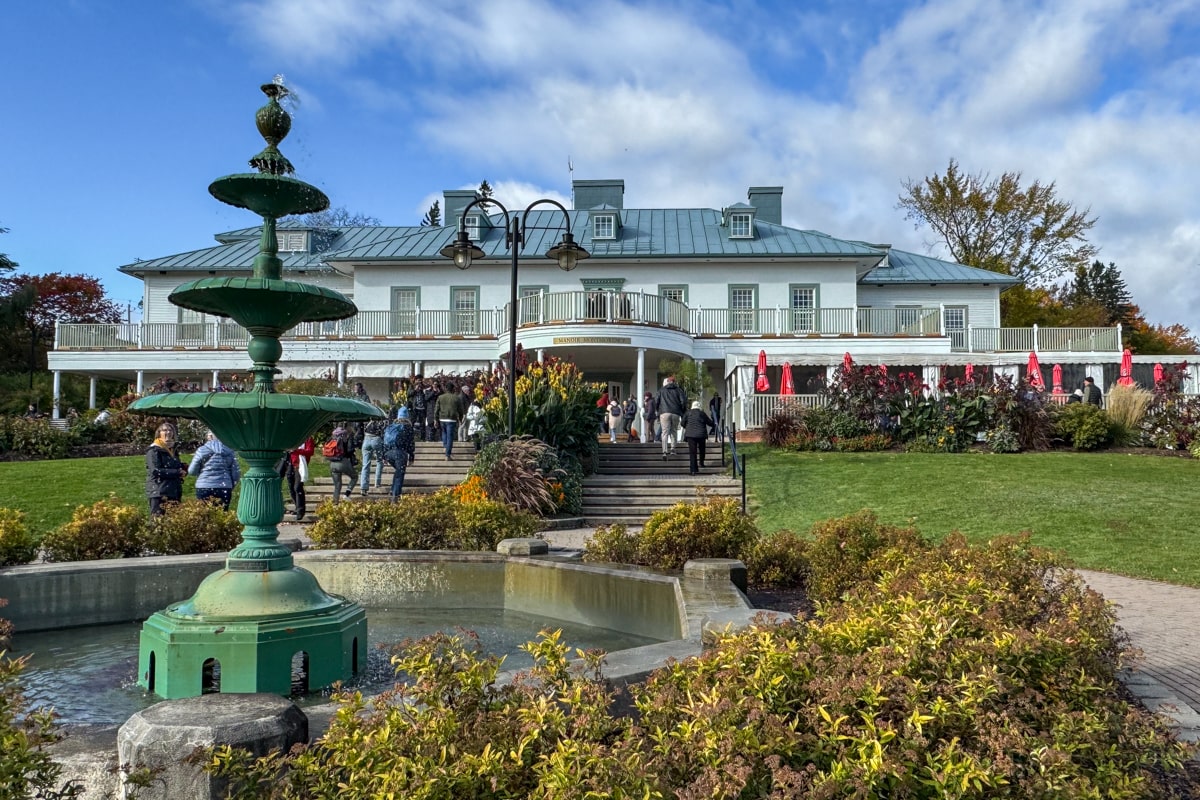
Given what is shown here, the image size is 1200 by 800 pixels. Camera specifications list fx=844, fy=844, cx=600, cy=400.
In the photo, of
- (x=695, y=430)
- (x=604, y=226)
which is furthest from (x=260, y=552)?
(x=604, y=226)

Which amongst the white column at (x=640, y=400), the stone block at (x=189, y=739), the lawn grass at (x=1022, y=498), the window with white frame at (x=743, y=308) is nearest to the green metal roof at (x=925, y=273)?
the window with white frame at (x=743, y=308)

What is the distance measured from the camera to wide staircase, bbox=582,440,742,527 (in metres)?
15.9

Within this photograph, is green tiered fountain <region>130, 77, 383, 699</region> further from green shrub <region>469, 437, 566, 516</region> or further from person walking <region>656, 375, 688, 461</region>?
person walking <region>656, 375, 688, 461</region>

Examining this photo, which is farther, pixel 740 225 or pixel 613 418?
pixel 740 225

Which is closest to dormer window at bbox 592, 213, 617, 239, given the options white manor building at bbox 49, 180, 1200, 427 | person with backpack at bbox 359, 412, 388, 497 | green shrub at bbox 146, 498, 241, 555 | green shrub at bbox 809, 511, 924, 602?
white manor building at bbox 49, 180, 1200, 427

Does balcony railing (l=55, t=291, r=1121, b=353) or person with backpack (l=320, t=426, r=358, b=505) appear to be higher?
balcony railing (l=55, t=291, r=1121, b=353)

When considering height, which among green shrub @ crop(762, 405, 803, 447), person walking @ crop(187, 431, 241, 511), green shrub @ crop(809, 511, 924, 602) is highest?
green shrub @ crop(762, 405, 803, 447)

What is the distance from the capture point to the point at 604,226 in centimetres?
3634

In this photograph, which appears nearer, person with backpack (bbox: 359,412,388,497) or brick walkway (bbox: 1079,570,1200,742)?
brick walkway (bbox: 1079,570,1200,742)

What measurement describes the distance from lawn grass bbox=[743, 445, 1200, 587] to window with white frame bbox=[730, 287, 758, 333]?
12197mm

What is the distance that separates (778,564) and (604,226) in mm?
29828

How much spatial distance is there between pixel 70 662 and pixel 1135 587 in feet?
33.5

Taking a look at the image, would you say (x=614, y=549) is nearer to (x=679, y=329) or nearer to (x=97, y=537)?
(x=97, y=537)

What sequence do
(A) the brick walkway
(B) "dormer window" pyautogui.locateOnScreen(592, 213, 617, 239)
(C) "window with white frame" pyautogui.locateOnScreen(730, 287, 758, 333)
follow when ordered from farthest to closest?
(B) "dormer window" pyautogui.locateOnScreen(592, 213, 617, 239)
(C) "window with white frame" pyautogui.locateOnScreen(730, 287, 758, 333)
(A) the brick walkway
